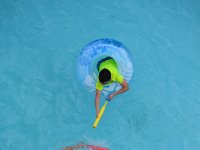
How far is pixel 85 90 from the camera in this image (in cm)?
452

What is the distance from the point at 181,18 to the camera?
543cm

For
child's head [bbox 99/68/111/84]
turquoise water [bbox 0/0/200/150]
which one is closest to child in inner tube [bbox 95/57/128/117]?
child's head [bbox 99/68/111/84]

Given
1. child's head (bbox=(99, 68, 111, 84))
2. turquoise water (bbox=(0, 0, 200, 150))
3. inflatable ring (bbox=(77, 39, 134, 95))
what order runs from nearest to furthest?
child's head (bbox=(99, 68, 111, 84)), inflatable ring (bbox=(77, 39, 134, 95)), turquoise water (bbox=(0, 0, 200, 150))

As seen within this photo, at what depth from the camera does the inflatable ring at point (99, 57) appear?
397 centimetres

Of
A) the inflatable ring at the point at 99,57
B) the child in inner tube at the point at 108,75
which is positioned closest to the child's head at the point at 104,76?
the child in inner tube at the point at 108,75

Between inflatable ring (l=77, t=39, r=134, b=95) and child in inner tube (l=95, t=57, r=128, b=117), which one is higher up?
inflatable ring (l=77, t=39, r=134, b=95)

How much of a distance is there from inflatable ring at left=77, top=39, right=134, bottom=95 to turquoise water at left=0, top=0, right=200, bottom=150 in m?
0.56

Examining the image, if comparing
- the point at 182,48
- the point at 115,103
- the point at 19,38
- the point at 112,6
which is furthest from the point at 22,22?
the point at 182,48

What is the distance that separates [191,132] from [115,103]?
46.6 inches

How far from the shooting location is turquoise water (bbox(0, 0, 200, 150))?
170 inches

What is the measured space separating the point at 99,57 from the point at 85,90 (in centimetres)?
70

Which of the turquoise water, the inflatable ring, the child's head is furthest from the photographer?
the turquoise water

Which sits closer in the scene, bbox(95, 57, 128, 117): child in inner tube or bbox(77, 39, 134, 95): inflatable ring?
bbox(95, 57, 128, 117): child in inner tube

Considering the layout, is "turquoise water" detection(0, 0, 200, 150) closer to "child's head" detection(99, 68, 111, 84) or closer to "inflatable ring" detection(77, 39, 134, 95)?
"inflatable ring" detection(77, 39, 134, 95)
